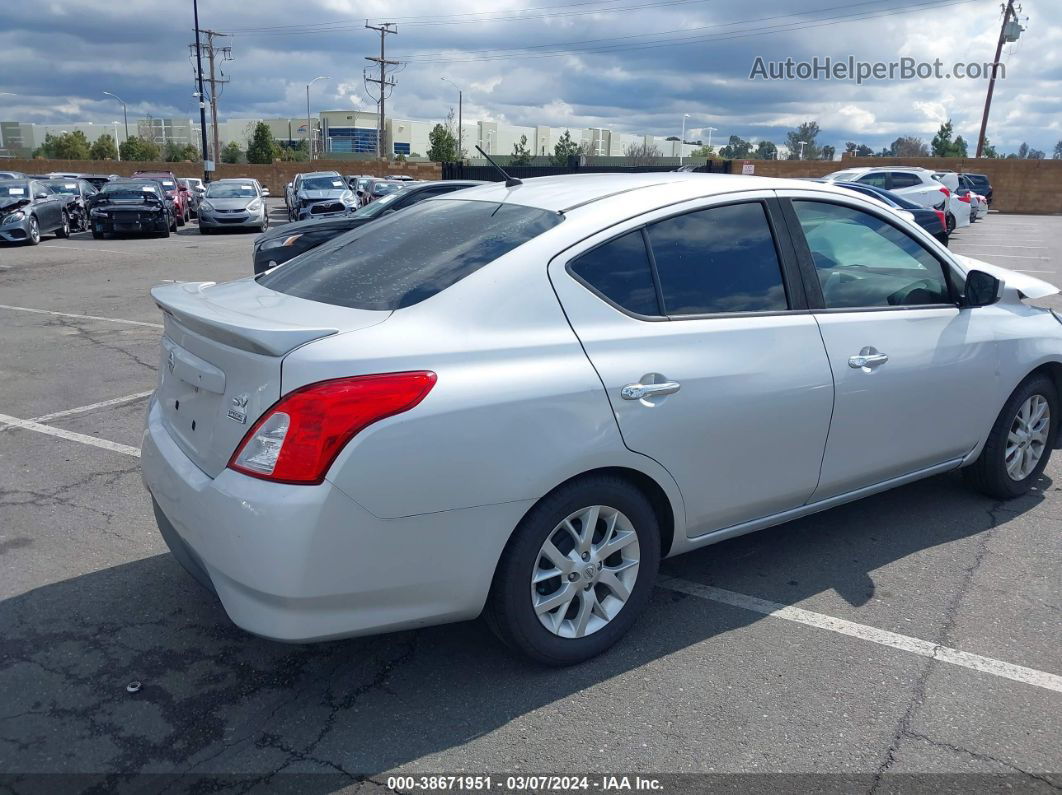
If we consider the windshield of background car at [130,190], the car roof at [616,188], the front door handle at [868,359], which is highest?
the car roof at [616,188]

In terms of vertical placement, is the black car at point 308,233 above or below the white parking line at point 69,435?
above

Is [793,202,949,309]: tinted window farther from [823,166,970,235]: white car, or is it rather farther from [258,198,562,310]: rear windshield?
[823,166,970,235]: white car

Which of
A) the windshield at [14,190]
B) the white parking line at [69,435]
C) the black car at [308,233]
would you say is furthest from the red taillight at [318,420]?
the windshield at [14,190]

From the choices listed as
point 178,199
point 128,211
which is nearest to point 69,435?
point 128,211

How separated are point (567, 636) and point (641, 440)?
2.50 feet

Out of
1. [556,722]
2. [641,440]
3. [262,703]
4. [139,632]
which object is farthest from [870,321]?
[139,632]

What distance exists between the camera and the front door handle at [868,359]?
3.78m

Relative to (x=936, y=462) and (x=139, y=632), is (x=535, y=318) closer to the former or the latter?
(x=139, y=632)

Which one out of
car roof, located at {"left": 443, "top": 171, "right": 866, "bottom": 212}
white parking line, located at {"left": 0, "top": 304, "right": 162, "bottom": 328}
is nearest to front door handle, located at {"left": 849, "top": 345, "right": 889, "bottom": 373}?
car roof, located at {"left": 443, "top": 171, "right": 866, "bottom": 212}

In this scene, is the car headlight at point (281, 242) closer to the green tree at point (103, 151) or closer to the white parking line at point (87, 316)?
the white parking line at point (87, 316)

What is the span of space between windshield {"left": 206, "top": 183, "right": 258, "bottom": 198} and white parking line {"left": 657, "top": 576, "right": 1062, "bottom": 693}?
23762mm

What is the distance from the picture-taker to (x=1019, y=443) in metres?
4.79

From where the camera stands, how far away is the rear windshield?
3141 millimetres

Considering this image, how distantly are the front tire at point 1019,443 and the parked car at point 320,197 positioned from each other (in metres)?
20.7
